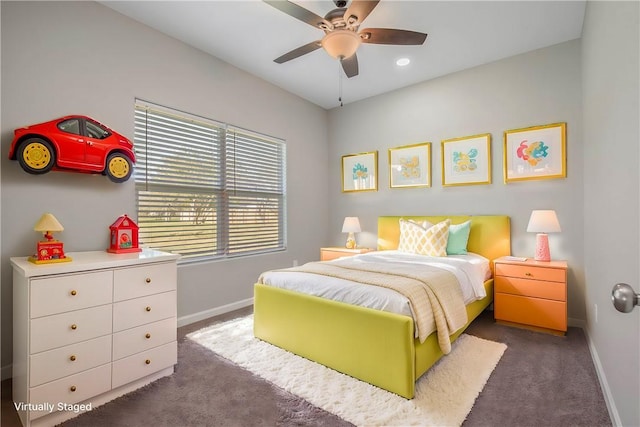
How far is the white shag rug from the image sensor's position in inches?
63.6

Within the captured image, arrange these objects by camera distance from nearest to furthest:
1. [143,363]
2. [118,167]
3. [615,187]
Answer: [615,187] → [143,363] → [118,167]

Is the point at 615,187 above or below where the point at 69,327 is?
above

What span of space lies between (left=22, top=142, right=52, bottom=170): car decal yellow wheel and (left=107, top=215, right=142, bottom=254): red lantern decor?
23.1 inches

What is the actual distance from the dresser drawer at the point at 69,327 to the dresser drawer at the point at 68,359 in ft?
0.11

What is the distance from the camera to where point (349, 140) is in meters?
4.69

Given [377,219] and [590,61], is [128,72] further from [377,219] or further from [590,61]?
[590,61]

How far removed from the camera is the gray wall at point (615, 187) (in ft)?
4.01

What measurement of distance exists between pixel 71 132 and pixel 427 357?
2904 mm

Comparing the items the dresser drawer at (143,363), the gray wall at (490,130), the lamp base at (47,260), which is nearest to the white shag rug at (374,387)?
the dresser drawer at (143,363)

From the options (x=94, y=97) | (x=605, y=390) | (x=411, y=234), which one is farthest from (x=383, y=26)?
(x=605, y=390)

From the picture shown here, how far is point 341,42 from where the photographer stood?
224 cm

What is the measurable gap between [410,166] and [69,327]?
3770 mm

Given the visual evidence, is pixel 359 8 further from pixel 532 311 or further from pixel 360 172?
pixel 532 311

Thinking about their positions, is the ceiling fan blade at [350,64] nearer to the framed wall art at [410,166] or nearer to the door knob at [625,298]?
the framed wall art at [410,166]
